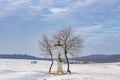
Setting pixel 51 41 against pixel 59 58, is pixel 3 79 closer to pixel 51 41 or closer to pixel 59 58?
pixel 59 58

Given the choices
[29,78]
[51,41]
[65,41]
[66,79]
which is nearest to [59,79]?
[66,79]

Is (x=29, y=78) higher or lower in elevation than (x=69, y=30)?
lower

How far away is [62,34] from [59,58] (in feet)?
22.6

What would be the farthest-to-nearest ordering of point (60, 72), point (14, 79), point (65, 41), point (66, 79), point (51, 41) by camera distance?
point (51, 41)
point (65, 41)
point (60, 72)
point (14, 79)
point (66, 79)

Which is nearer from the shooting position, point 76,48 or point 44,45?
point 76,48

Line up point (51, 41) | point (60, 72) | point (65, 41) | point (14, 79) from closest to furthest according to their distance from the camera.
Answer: point (14, 79) → point (60, 72) → point (65, 41) → point (51, 41)

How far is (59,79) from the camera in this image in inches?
1549

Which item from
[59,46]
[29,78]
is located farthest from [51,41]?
[29,78]

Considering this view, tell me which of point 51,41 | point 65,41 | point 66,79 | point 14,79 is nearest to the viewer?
point 66,79

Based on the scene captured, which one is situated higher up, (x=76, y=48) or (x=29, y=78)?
(x=76, y=48)

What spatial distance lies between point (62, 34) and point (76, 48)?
3.37 m

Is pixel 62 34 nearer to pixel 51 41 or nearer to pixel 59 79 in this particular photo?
pixel 51 41

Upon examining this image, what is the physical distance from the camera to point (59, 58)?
52719 millimetres

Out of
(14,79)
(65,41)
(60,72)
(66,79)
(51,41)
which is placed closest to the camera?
(66,79)
